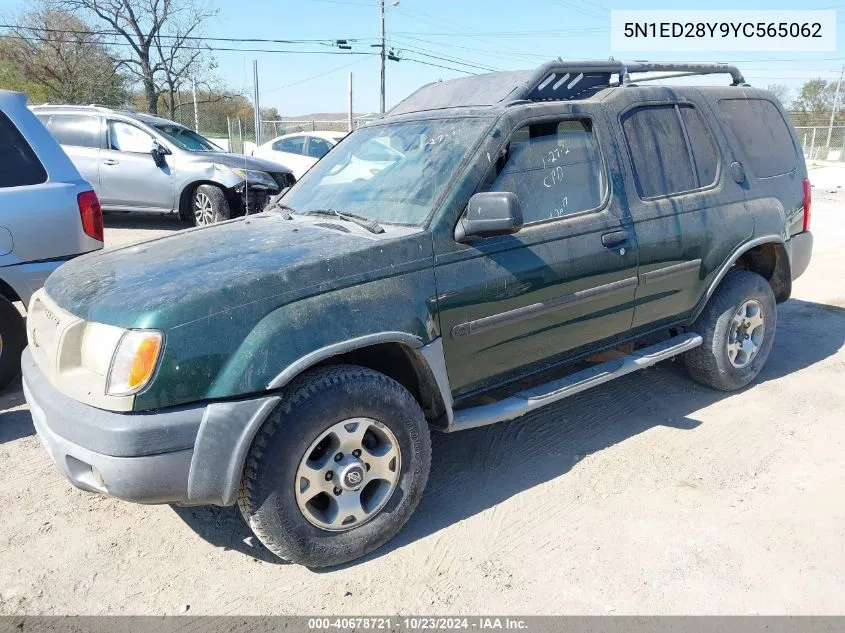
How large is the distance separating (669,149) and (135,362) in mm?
3254

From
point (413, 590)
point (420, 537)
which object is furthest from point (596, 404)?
point (413, 590)

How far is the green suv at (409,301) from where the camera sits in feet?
8.29

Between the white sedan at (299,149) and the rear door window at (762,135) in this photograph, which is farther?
the white sedan at (299,149)

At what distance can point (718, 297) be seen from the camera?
4.43 metres

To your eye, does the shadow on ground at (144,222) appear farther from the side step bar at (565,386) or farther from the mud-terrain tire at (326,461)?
the mud-terrain tire at (326,461)

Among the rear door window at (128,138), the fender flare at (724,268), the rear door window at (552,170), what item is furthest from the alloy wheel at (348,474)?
the rear door window at (128,138)

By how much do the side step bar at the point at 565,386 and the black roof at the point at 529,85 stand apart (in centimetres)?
153

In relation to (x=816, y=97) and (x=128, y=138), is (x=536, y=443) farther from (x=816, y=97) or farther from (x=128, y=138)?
(x=816, y=97)

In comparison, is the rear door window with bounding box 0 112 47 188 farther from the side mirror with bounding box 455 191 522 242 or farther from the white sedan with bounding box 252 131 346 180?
the white sedan with bounding box 252 131 346 180

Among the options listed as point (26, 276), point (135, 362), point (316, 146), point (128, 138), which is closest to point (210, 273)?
point (135, 362)

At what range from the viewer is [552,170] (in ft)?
11.7

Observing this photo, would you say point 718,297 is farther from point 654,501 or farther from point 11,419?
point 11,419

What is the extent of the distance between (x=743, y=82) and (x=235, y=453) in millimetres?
4436

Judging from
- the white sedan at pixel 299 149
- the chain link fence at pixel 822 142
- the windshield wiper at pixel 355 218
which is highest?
the chain link fence at pixel 822 142
